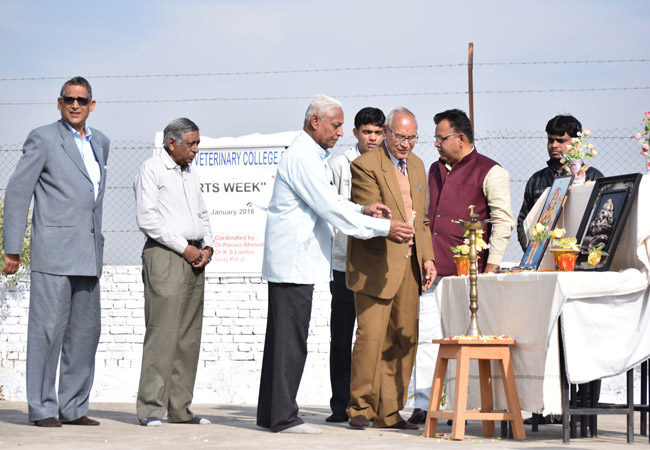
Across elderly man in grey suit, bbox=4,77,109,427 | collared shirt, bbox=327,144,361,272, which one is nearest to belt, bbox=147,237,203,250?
elderly man in grey suit, bbox=4,77,109,427

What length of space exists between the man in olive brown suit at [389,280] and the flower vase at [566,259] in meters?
0.95

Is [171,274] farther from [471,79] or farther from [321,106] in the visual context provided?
[471,79]

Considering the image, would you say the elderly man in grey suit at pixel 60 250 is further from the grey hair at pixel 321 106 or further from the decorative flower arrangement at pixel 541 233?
the decorative flower arrangement at pixel 541 233

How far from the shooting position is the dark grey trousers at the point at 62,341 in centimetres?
603

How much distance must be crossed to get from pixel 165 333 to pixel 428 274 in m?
1.60

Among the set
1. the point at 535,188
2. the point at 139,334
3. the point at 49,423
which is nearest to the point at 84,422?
the point at 49,423

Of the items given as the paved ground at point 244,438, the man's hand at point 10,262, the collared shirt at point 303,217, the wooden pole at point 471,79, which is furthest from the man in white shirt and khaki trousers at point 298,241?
the wooden pole at point 471,79

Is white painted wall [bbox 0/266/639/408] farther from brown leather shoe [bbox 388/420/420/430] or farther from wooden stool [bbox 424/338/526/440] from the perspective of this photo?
wooden stool [bbox 424/338/526/440]

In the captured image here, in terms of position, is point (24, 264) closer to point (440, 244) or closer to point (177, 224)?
point (177, 224)

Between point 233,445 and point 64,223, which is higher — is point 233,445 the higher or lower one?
the lower one

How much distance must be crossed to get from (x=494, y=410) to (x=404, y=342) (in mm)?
732

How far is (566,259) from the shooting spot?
5320mm

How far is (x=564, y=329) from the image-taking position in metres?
5.06

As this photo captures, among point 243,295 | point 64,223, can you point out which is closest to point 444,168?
point 64,223
